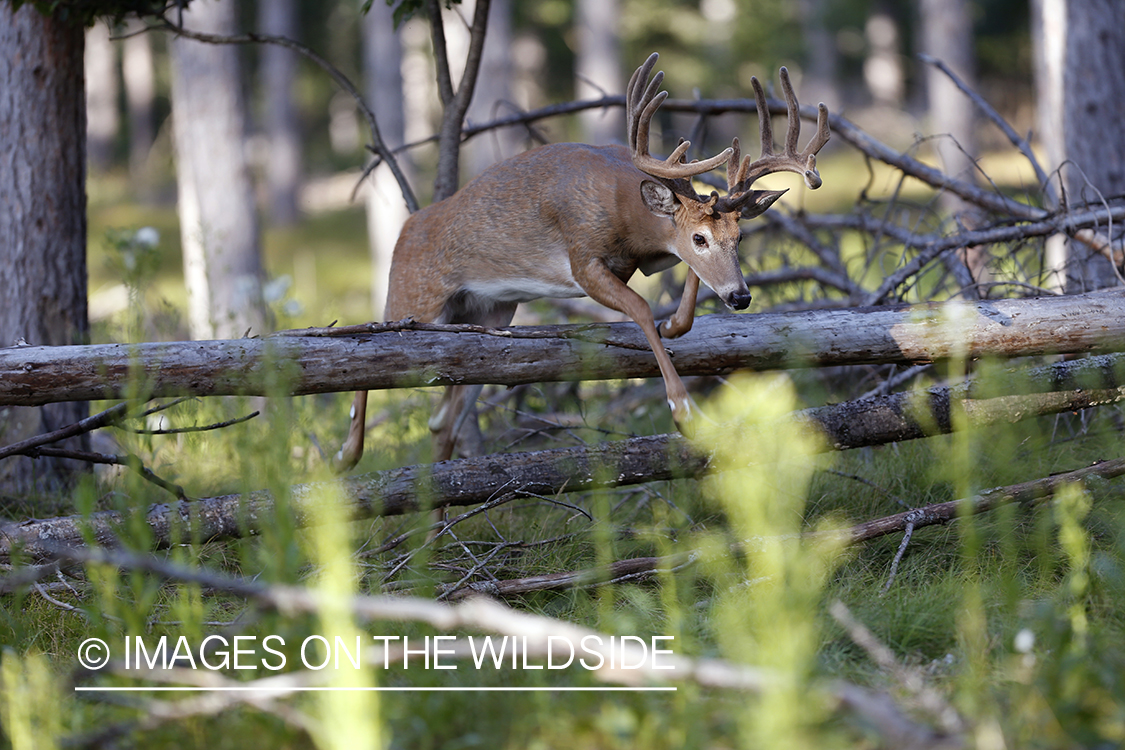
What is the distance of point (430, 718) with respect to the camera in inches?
86.4

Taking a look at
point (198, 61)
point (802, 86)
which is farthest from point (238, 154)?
point (802, 86)

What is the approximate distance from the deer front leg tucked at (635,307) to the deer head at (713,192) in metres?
0.31

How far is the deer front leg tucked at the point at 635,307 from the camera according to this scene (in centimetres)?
360

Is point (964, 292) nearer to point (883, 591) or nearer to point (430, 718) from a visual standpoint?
point (883, 591)

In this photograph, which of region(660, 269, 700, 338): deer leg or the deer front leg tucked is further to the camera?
region(660, 269, 700, 338): deer leg

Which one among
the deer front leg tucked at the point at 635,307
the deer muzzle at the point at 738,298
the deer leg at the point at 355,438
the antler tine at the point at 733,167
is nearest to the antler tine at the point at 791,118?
the antler tine at the point at 733,167

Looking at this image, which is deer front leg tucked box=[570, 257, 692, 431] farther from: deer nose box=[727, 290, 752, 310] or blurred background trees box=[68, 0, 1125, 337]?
blurred background trees box=[68, 0, 1125, 337]

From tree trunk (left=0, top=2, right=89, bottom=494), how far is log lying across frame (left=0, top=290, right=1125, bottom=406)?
60.9 inches

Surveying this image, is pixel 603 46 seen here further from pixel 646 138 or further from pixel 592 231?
pixel 646 138

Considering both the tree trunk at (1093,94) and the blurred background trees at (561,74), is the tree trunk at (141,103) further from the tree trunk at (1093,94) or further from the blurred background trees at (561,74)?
the tree trunk at (1093,94)

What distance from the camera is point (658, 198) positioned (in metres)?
3.91
